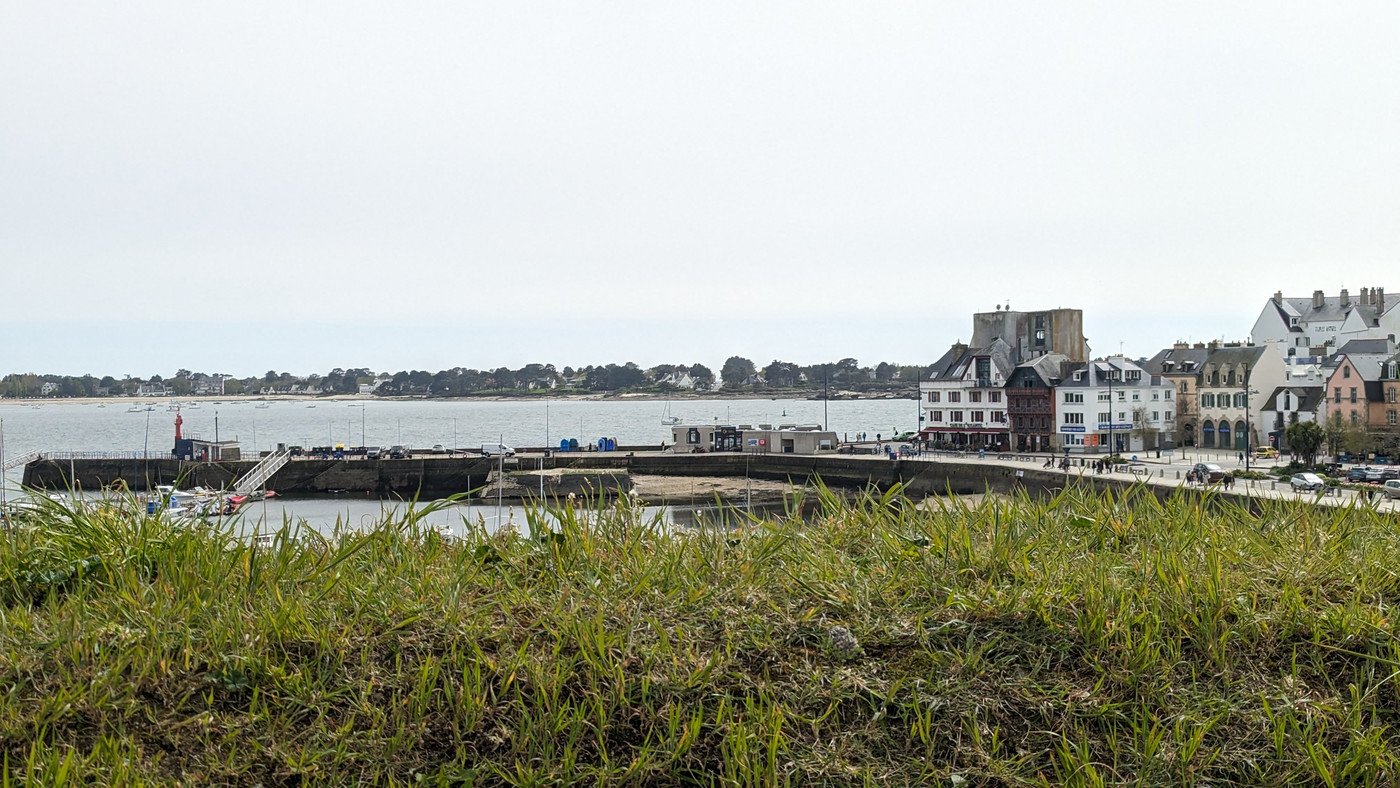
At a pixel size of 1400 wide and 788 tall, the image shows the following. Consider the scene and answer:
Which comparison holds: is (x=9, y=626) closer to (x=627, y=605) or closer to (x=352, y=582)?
(x=352, y=582)

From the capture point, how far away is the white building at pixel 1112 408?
2366 inches

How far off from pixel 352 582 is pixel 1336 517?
15.4 feet

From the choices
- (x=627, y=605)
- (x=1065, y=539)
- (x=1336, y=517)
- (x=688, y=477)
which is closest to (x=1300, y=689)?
(x=1065, y=539)

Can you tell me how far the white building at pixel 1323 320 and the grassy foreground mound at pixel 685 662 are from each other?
274 ft

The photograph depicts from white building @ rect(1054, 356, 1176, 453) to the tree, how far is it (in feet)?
40.2

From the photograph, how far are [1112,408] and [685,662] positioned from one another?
2370 inches

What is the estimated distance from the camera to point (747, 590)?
14.1 ft

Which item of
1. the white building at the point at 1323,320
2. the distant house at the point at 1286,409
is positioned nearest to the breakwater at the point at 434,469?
the distant house at the point at 1286,409

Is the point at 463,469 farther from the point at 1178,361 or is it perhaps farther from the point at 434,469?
the point at 1178,361

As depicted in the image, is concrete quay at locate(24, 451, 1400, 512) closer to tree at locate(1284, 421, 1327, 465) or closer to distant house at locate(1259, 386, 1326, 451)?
distant house at locate(1259, 386, 1326, 451)

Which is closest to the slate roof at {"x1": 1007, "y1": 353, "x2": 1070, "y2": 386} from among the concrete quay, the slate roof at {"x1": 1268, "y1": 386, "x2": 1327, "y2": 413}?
the concrete quay

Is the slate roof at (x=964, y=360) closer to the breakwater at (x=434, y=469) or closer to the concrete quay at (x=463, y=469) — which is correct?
the concrete quay at (x=463, y=469)

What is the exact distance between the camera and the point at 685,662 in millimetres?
3807

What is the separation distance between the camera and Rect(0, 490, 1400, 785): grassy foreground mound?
3.46 m
